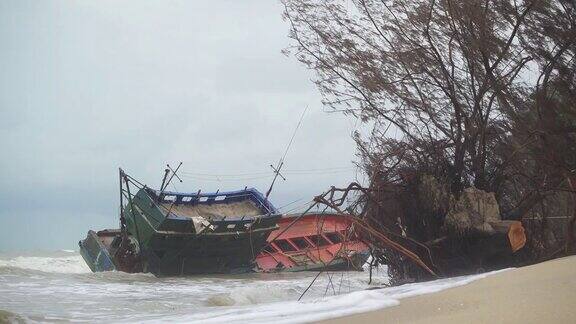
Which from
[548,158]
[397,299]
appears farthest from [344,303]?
[548,158]

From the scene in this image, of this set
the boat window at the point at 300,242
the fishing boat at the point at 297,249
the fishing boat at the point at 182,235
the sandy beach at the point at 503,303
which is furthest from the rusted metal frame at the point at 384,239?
the boat window at the point at 300,242

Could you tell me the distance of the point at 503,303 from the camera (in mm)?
3172

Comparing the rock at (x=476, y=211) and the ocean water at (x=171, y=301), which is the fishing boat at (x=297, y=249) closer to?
the ocean water at (x=171, y=301)

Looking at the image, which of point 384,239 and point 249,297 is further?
point 249,297

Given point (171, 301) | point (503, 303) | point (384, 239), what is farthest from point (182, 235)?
point (503, 303)

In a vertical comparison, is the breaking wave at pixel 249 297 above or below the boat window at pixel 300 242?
below

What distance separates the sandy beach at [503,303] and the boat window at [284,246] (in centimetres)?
2034

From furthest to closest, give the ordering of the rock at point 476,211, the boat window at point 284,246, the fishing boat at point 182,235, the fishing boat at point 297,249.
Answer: the boat window at point 284,246
the fishing boat at point 297,249
the fishing boat at point 182,235
the rock at point 476,211

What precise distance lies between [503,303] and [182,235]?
17.0 metres

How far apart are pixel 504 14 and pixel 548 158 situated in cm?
221

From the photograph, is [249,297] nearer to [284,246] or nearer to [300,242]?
[284,246]

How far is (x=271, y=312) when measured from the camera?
5055mm

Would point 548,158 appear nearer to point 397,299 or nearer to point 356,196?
point 356,196

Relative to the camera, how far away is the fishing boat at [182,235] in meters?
19.3
